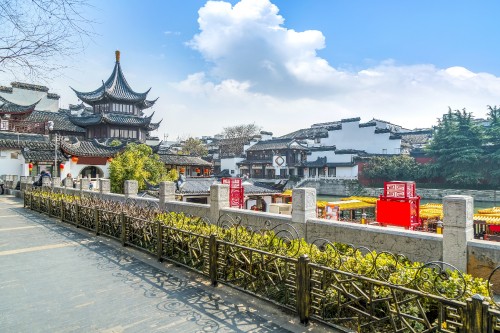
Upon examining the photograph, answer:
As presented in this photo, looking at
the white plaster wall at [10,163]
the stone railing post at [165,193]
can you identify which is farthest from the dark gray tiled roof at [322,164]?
the stone railing post at [165,193]

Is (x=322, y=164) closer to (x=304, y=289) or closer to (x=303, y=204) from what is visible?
(x=303, y=204)

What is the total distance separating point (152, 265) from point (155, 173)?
63.4 feet

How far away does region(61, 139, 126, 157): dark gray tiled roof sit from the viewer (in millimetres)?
31828

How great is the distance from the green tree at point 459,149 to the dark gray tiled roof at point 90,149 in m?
38.8

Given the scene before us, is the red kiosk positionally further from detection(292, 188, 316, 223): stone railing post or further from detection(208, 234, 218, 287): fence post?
detection(208, 234, 218, 287): fence post

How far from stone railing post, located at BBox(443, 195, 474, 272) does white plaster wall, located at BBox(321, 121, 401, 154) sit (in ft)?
166

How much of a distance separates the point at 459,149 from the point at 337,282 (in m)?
42.5

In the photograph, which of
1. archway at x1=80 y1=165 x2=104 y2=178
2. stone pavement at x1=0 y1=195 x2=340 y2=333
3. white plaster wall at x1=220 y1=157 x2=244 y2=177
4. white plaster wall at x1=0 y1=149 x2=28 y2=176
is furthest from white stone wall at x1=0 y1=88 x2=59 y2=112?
stone pavement at x1=0 y1=195 x2=340 y2=333

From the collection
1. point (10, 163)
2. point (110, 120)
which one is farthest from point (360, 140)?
point (10, 163)

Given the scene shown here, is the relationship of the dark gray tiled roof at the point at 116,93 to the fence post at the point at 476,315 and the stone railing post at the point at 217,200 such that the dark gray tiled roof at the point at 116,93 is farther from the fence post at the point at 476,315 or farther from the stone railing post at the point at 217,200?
the fence post at the point at 476,315

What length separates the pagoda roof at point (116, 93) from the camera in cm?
4103

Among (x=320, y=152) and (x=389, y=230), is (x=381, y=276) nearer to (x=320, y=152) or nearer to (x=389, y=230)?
(x=389, y=230)

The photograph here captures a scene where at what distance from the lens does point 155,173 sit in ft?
83.2

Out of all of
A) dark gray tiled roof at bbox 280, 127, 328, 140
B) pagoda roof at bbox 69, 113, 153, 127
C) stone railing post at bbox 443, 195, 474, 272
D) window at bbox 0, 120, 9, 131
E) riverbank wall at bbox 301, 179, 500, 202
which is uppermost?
dark gray tiled roof at bbox 280, 127, 328, 140
